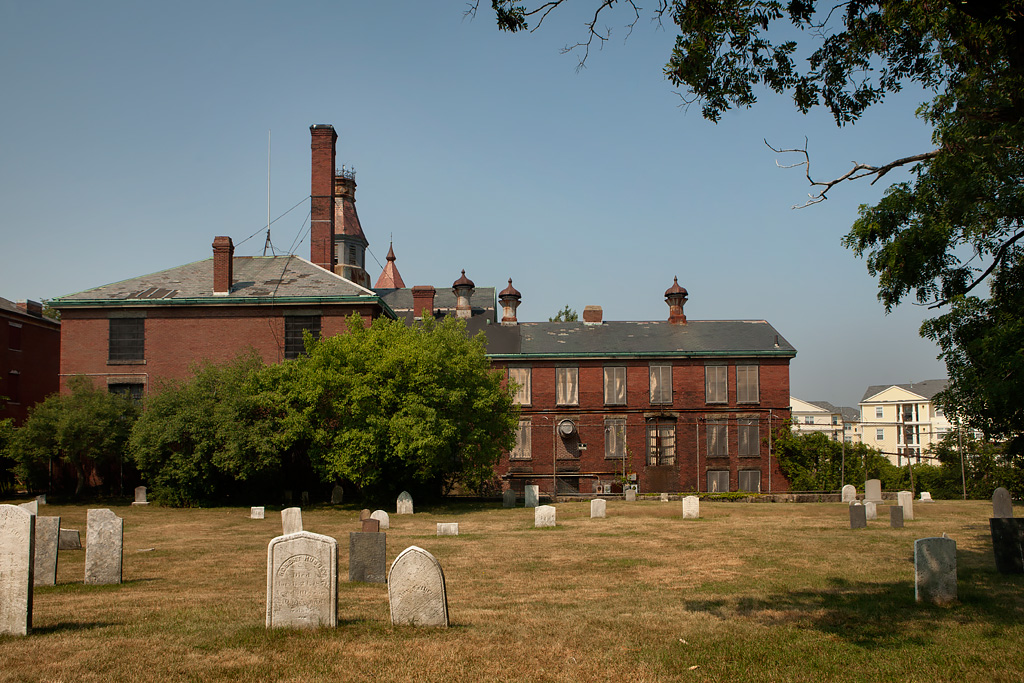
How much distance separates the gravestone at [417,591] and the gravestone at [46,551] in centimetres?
659

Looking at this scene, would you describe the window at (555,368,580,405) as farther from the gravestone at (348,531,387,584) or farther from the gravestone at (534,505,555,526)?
the gravestone at (348,531,387,584)

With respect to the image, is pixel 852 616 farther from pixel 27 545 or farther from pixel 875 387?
pixel 875 387

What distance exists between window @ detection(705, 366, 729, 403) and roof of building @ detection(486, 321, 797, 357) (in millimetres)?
1006

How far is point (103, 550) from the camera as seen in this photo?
42.0 feet

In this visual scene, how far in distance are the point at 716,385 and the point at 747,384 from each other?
5.23 ft

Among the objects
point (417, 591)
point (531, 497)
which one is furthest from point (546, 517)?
point (417, 591)

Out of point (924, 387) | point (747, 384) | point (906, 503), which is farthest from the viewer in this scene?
point (924, 387)

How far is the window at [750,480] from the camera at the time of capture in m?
41.5

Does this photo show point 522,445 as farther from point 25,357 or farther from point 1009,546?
point 1009,546

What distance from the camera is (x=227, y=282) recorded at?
36656 millimetres

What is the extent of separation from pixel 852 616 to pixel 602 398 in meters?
32.1

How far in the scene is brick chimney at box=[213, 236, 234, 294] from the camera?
36625 millimetres

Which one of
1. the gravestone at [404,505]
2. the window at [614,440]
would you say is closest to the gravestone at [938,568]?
the gravestone at [404,505]

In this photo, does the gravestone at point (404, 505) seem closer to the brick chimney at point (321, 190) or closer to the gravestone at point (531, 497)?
the gravestone at point (531, 497)
